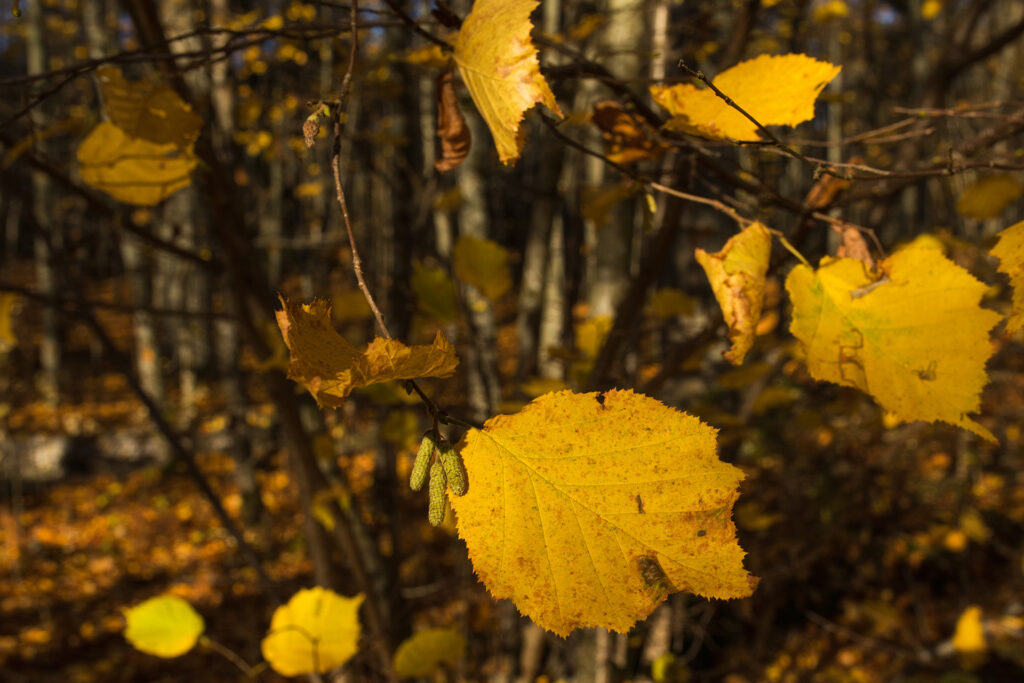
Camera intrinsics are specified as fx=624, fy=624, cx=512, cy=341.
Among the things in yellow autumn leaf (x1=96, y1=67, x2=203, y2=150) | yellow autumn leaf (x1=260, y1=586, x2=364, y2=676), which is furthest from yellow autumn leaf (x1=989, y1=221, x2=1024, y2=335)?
yellow autumn leaf (x1=260, y1=586, x2=364, y2=676)

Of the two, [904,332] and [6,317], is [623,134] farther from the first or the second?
[6,317]

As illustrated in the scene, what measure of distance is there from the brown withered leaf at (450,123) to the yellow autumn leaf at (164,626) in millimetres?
1154

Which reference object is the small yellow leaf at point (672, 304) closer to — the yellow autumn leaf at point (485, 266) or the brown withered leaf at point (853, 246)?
the yellow autumn leaf at point (485, 266)

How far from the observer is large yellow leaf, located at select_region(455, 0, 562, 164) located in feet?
1.70

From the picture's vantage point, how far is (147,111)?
793 millimetres

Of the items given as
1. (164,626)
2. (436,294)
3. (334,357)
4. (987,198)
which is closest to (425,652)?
(164,626)

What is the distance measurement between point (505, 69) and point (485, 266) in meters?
0.86

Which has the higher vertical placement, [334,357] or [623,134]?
[623,134]

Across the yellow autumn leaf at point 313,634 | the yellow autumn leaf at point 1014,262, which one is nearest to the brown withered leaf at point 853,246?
the yellow autumn leaf at point 1014,262

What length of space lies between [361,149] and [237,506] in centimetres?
521

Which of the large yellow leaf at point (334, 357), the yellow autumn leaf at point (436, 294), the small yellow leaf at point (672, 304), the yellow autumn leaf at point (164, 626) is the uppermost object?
the large yellow leaf at point (334, 357)

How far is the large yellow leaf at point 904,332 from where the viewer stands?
0.62m

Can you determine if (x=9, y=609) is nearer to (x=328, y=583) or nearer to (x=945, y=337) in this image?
(x=328, y=583)

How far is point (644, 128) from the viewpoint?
0.84 m
